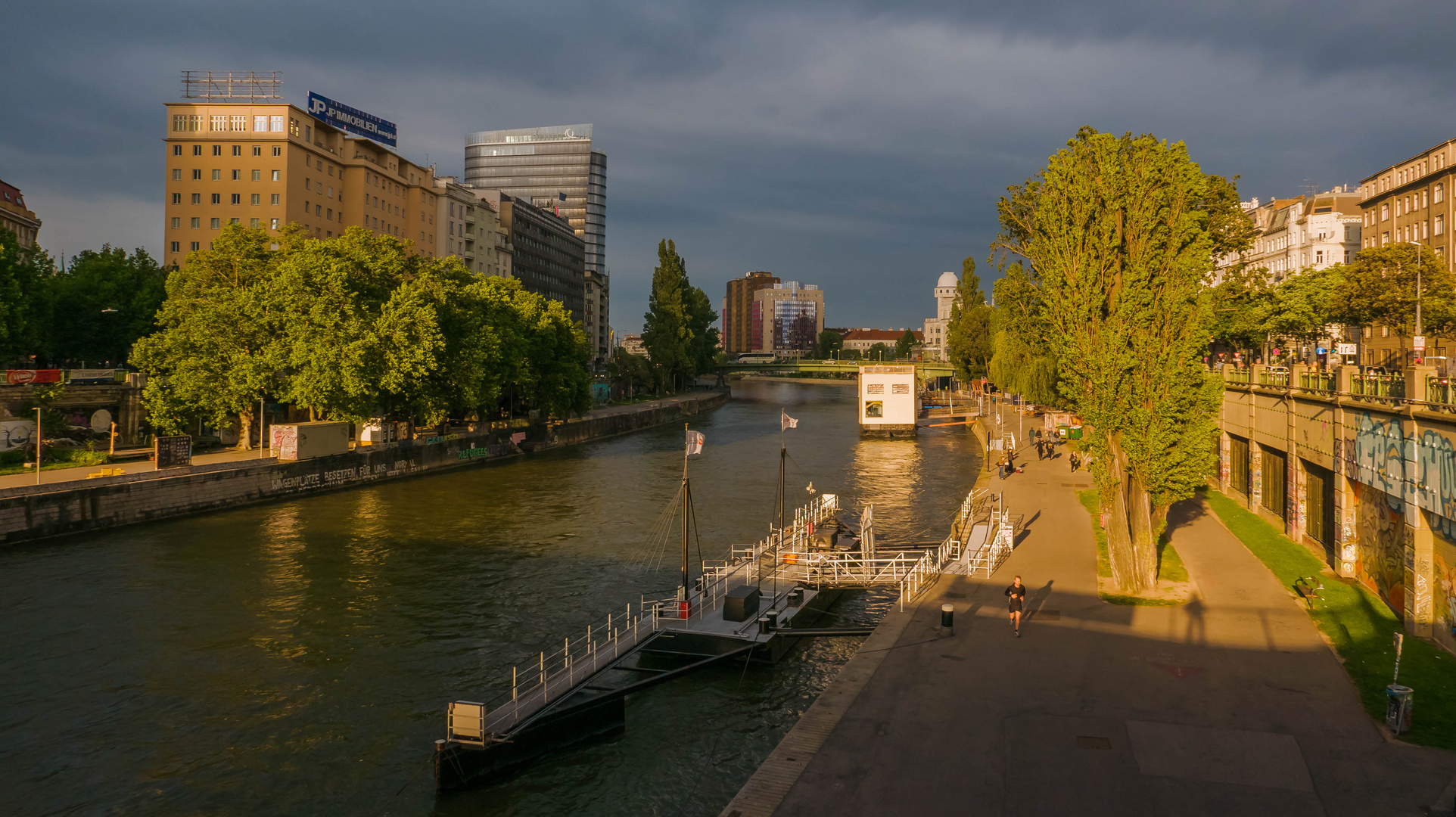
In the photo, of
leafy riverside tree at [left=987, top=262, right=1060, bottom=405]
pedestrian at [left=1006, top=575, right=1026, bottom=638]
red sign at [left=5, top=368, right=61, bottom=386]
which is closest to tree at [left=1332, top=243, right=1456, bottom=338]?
leafy riverside tree at [left=987, top=262, right=1060, bottom=405]

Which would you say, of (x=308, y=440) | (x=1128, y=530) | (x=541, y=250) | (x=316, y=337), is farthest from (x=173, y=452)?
(x=541, y=250)

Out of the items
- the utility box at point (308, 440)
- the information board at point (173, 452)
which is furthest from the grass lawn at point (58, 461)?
the utility box at point (308, 440)

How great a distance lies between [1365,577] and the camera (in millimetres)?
27750

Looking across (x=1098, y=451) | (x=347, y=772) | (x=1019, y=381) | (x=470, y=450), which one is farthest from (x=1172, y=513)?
(x=1019, y=381)

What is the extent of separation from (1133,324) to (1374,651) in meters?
10.8

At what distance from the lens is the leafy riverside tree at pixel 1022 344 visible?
5062cm

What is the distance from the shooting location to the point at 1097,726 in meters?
17.2

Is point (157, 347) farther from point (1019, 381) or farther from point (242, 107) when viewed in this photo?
point (1019, 381)

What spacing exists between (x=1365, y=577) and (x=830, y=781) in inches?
881

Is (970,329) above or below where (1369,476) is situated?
above

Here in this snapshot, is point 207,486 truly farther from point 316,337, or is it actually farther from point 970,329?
point 970,329

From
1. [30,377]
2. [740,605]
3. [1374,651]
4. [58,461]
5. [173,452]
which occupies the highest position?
[30,377]

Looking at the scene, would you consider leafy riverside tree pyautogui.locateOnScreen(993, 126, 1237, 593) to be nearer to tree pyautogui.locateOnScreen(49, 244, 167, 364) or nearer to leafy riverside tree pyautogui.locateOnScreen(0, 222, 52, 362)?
leafy riverside tree pyautogui.locateOnScreen(0, 222, 52, 362)

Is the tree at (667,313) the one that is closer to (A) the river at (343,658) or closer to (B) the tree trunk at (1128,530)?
(A) the river at (343,658)
